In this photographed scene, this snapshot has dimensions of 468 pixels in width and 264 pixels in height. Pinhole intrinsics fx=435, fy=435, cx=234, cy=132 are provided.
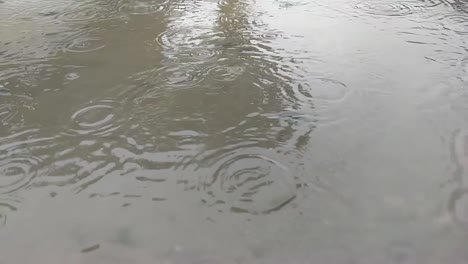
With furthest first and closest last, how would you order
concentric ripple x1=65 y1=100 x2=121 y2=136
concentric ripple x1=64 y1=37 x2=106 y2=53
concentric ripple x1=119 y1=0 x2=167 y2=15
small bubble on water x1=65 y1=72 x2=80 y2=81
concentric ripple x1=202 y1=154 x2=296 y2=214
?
concentric ripple x1=119 y1=0 x2=167 y2=15, concentric ripple x1=64 y1=37 x2=106 y2=53, small bubble on water x1=65 y1=72 x2=80 y2=81, concentric ripple x1=65 y1=100 x2=121 y2=136, concentric ripple x1=202 y1=154 x2=296 y2=214

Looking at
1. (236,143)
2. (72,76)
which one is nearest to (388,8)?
(236,143)

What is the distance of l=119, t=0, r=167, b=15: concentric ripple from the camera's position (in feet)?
13.5

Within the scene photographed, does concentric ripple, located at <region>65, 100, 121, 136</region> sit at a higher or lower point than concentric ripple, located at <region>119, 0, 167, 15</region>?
lower

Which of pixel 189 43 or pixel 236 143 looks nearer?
pixel 236 143

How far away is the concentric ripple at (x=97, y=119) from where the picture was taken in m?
2.33

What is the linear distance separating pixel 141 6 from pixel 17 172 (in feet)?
8.73

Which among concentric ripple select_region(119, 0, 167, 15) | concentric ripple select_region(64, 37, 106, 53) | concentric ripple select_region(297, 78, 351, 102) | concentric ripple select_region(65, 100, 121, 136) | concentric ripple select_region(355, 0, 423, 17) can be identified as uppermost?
concentric ripple select_region(355, 0, 423, 17)

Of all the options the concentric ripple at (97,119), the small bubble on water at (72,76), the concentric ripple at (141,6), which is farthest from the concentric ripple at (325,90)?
the concentric ripple at (141,6)

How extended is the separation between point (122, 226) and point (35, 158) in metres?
0.69

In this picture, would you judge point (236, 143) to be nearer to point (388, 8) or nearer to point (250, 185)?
point (250, 185)

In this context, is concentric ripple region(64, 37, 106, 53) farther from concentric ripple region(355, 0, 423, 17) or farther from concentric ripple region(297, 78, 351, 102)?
concentric ripple region(355, 0, 423, 17)

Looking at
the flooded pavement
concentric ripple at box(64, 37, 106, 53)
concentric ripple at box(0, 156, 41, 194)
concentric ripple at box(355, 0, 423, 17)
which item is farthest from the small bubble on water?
concentric ripple at box(355, 0, 423, 17)

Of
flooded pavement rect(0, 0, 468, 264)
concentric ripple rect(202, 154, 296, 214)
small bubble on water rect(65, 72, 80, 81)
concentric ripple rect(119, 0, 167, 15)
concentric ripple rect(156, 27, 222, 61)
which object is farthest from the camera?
concentric ripple rect(119, 0, 167, 15)

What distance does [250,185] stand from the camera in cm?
192
